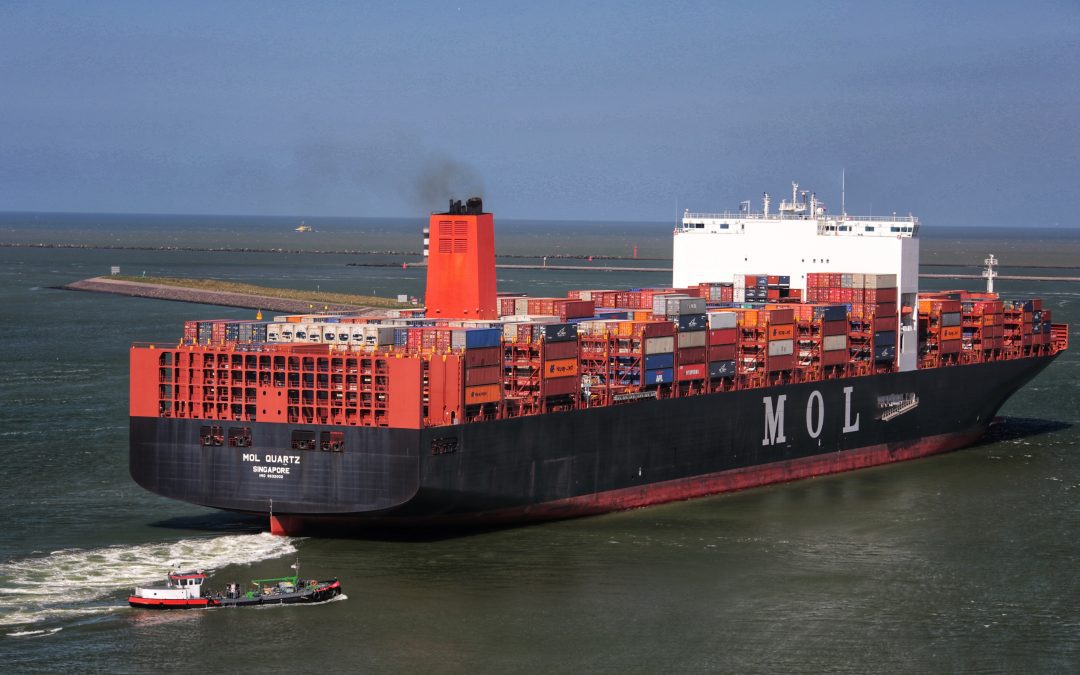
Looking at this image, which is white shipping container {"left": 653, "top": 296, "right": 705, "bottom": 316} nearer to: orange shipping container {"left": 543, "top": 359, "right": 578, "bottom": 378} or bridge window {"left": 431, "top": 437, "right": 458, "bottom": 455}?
orange shipping container {"left": 543, "top": 359, "right": 578, "bottom": 378}

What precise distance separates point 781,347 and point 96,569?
70.8 ft

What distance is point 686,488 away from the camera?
4312 centimetres

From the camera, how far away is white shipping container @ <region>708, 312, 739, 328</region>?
44.0m

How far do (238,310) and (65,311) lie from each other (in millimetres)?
12209

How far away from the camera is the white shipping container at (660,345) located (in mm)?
41375

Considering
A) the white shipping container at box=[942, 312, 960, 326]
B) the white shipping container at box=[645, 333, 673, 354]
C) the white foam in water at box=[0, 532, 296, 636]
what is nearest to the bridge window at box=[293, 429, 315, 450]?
the white foam in water at box=[0, 532, 296, 636]

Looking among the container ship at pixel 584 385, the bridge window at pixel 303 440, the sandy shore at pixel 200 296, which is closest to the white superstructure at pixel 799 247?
the container ship at pixel 584 385

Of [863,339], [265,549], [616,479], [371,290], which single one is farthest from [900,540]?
[371,290]

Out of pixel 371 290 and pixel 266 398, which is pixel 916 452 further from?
pixel 371 290

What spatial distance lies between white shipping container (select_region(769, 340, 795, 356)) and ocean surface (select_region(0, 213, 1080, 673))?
156 inches

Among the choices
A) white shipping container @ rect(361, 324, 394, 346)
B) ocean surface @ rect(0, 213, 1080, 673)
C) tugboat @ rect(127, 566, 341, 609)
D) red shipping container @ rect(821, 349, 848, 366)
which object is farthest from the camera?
red shipping container @ rect(821, 349, 848, 366)

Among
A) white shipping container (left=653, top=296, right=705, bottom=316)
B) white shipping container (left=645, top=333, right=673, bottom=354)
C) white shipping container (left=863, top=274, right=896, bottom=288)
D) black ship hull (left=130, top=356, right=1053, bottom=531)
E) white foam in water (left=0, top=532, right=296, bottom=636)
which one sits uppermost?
white shipping container (left=863, top=274, right=896, bottom=288)

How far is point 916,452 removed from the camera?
172 feet

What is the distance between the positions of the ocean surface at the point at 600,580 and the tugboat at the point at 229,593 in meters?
0.27
